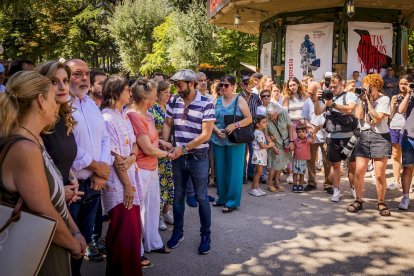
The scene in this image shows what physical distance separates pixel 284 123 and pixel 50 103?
536cm

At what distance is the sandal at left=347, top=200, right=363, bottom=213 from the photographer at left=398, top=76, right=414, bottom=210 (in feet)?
1.97

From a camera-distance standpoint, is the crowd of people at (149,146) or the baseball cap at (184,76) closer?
the crowd of people at (149,146)

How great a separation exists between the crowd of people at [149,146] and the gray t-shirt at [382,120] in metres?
0.02

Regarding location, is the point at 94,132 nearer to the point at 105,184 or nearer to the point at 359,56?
the point at 105,184

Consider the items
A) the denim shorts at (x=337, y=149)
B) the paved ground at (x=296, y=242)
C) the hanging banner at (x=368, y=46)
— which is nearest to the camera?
the paved ground at (x=296, y=242)

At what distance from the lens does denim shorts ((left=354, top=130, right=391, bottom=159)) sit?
551cm

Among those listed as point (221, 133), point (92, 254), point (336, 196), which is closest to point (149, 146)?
point (92, 254)

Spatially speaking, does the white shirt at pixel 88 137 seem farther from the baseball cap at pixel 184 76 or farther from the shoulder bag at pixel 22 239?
the shoulder bag at pixel 22 239

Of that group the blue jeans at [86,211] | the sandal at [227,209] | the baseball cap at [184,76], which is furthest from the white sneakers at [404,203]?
the blue jeans at [86,211]

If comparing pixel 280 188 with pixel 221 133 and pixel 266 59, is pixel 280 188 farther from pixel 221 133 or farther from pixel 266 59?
pixel 266 59

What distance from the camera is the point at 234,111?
5.73m

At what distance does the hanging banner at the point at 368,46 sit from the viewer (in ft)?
38.4

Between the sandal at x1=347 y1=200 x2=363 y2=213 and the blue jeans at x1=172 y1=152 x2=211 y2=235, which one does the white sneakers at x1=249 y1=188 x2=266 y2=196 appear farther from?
the blue jeans at x1=172 y1=152 x2=211 y2=235

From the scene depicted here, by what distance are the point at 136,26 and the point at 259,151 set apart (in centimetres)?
2576
